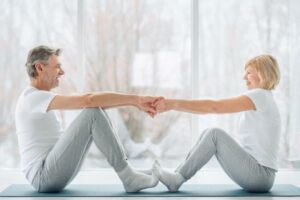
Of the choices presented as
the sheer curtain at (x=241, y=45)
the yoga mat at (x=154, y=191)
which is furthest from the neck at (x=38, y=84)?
the sheer curtain at (x=241, y=45)

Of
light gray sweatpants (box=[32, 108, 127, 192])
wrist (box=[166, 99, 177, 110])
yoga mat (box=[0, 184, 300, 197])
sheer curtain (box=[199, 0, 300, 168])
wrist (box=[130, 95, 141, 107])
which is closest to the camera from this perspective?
light gray sweatpants (box=[32, 108, 127, 192])

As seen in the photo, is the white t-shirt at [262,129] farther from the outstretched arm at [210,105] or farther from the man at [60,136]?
the man at [60,136]

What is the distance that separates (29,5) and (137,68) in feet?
3.97

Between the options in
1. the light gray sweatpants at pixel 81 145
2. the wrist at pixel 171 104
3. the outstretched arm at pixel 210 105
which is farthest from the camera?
the wrist at pixel 171 104

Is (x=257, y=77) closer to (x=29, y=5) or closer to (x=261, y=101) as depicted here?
(x=261, y=101)

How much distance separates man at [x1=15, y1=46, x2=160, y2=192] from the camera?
330cm

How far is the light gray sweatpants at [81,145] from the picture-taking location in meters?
3.29

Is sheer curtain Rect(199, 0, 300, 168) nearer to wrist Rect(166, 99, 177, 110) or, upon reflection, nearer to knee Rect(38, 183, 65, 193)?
wrist Rect(166, 99, 177, 110)

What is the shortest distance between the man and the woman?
28 cm

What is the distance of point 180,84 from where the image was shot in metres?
5.41

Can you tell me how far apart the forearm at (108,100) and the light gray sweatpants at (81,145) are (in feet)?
0.17

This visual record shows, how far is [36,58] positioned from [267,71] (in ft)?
5.05

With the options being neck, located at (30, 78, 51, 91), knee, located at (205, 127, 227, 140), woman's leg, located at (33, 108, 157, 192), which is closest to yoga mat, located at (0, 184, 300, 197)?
woman's leg, located at (33, 108, 157, 192)

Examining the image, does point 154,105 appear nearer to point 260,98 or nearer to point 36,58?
point 260,98
